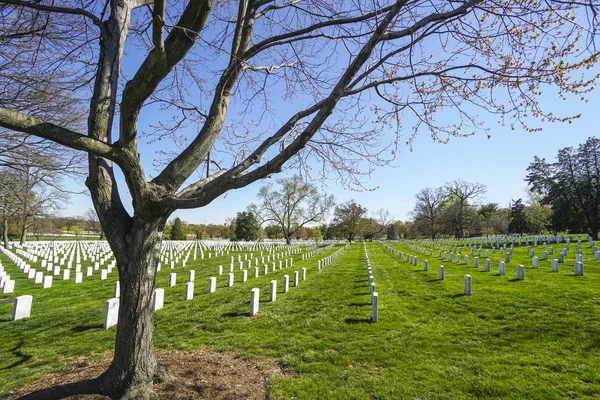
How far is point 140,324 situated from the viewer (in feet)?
11.7

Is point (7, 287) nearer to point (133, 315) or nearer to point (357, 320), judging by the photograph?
point (133, 315)

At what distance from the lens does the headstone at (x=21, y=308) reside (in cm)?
707

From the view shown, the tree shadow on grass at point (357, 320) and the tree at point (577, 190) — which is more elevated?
the tree at point (577, 190)

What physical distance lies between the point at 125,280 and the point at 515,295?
9702 millimetres

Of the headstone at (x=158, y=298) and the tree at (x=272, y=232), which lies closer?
the headstone at (x=158, y=298)

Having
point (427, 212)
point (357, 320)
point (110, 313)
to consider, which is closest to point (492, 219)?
point (427, 212)

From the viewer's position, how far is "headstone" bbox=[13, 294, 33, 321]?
23.2 feet

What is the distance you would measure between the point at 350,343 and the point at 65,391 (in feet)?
14.1

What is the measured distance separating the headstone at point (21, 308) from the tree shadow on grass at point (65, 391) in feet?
15.6

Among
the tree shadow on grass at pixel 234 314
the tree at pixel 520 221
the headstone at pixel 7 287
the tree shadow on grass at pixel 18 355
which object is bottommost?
the tree shadow on grass at pixel 234 314

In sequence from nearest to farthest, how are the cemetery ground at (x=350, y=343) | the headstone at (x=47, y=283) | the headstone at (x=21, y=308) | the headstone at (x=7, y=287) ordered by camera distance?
1. the cemetery ground at (x=350, y=343)
2. the headstone at (x=21, y=308)
3. the headstone at (x=7, y=287)
4. the headstone at (x=47, y=283)

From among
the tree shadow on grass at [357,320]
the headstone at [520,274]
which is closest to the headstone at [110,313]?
the tree shadow on grass at [357,320]

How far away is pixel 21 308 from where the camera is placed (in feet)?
23.4

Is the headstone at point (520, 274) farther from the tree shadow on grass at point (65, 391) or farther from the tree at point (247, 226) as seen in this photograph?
the tree at point (247, 226)
